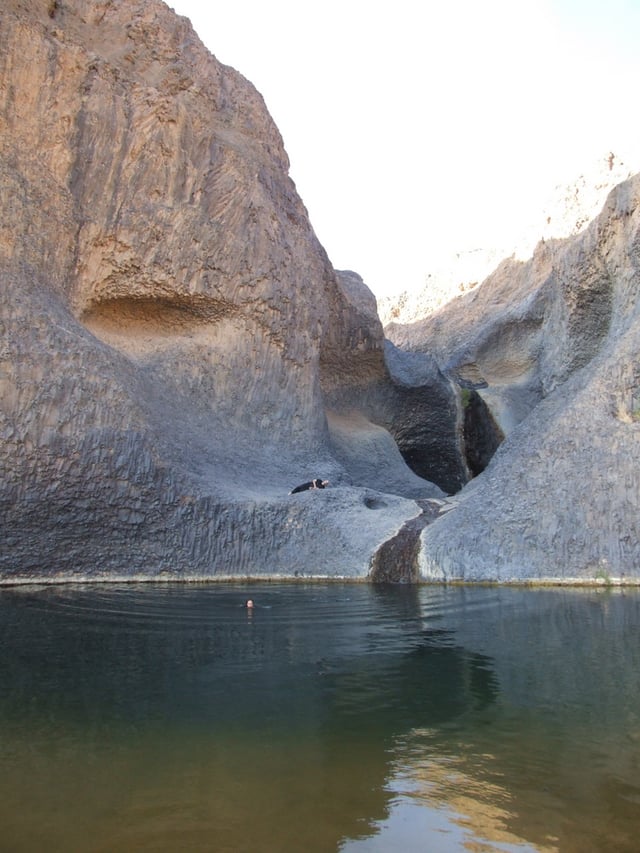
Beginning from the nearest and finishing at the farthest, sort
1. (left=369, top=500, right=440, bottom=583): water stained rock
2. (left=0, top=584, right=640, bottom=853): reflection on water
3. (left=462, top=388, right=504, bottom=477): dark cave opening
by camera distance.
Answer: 1. (left=0, top=584, right=640, bottom=853): reflection on water
2. (left=369, top=500, right=440, bottom=583): water stained rock
3. (left=462, top=388, right=504, bottom=477): dark cave opening

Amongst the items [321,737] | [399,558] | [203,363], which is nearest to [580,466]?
[399,558]

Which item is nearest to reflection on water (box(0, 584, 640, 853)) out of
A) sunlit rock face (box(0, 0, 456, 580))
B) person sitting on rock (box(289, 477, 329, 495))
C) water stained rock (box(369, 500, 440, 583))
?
water stained rock (box(369, 500, 440, 583))

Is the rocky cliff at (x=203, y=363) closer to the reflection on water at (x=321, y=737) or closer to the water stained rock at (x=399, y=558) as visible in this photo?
the water stained rock at (x=399, y=558)

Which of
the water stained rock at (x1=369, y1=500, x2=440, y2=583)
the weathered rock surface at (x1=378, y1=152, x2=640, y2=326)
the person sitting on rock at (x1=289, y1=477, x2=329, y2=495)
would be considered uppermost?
the weathered rock surface at (x1=378, y1=152, x2=640, y2=326)

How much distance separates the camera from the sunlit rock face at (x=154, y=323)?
455 inches

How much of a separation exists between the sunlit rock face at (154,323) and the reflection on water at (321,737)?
521cm

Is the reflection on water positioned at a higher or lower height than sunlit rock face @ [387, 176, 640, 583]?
lower

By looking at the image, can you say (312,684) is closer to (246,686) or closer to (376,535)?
(246,686)

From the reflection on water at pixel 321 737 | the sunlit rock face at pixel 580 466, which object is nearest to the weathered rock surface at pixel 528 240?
the sunlit rock face at pixel 580 466

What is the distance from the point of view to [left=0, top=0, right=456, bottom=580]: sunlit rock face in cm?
1155

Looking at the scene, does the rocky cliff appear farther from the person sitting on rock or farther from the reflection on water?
the reflection on water

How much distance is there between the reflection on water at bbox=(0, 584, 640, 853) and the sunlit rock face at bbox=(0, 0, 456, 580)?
5.21 meters

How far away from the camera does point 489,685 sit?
4.41 m

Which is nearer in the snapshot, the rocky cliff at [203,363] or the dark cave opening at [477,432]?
the rocky cliff at [203,363]
